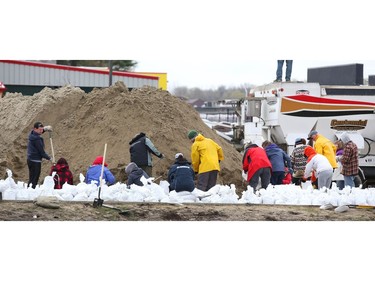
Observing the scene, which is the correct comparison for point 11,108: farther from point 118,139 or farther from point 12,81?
point 118,139

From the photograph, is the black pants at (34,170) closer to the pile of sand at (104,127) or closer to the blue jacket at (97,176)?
the pile of sand at (104,127)

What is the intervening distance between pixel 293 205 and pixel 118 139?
16.8 feet

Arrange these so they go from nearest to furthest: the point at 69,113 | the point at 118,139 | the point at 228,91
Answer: the point at 118,139 → the point at 69,113 → the point at 228,91

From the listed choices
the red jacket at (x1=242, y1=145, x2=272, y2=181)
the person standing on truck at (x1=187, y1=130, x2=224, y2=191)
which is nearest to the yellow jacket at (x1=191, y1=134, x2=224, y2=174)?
the person standing on truck at (x1=187, y1=130, x2=224, y2=191)

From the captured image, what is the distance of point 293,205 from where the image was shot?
14.5 meters

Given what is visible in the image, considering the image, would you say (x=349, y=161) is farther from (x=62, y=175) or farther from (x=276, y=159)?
(x=62, y=175)

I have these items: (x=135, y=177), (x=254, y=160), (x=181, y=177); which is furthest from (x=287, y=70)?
(x=181, y=177)

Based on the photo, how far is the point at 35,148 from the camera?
16.3 meters

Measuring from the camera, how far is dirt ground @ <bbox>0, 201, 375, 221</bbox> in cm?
1302

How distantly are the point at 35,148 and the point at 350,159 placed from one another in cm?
583

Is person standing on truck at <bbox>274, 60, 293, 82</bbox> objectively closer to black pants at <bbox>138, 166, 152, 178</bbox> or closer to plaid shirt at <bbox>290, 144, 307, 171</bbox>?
plaid shirt at <bbox>290, 144, 307, 171</bbox>

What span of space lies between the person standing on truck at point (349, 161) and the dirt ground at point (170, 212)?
1959 mm

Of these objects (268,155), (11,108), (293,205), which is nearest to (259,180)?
(268,155)

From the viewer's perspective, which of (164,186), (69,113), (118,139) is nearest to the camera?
(164,186)
